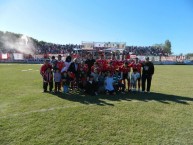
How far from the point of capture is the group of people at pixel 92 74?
12758 millimetres

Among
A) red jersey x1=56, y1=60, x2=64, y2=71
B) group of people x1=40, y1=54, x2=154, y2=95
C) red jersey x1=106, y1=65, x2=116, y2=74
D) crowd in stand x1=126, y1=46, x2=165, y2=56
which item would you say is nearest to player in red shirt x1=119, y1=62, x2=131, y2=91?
group of people x1=40, y1=54, x2=154, y2=95

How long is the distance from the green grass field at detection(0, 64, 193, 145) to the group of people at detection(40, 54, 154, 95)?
4.17 ft

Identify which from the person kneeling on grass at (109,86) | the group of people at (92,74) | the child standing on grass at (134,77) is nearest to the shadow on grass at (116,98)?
the person kneeling on grass at (109,86)

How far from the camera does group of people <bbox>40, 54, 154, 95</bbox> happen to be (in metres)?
12.8

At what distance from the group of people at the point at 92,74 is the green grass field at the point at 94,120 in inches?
50.1

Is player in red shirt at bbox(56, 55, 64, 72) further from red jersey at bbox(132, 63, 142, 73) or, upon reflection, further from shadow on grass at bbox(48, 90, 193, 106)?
red jersey at bbox(132, 63, 142, 73)

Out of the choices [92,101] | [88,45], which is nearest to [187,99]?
[92,101]

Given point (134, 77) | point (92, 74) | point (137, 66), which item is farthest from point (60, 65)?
point (137, 66)

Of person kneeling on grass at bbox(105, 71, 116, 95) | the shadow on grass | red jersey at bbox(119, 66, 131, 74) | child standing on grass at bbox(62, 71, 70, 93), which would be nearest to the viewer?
the shadow on grass

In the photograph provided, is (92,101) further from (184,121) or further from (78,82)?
(184,121)

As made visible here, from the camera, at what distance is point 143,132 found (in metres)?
7.27

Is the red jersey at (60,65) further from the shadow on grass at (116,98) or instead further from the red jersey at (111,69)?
the red jersey at (111,69)

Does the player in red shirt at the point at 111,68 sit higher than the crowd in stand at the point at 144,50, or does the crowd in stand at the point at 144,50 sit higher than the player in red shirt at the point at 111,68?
the crowd in stand at the point at 144,50

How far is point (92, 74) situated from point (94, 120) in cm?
496
